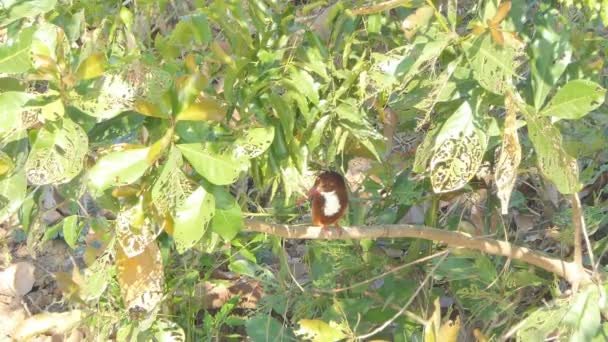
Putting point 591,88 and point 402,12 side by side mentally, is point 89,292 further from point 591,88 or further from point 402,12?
point 591,88

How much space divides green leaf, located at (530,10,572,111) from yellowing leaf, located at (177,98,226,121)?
0.41m

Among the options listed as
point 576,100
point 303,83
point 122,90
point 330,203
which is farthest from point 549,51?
point 122,90

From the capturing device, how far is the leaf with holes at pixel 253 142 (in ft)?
3.73

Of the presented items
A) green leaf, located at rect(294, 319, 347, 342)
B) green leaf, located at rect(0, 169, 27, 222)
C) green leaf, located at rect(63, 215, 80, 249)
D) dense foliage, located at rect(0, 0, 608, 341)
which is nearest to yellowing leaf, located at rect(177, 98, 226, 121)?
dense foliage, located at rect(0, 0, 608, 341)

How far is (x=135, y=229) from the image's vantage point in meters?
1.17

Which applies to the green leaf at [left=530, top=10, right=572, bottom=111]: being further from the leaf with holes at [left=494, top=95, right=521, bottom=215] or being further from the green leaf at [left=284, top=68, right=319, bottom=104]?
the green leaf at [left=284, top=68, right=319, bottom=104]

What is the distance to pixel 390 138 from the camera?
1564 mm

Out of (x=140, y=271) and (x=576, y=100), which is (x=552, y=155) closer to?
(x=576, y=100)

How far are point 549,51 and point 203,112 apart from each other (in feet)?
1.54

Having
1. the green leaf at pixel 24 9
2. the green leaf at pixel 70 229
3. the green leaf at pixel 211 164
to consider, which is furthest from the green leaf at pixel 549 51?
the green leaf at pixel 70 229

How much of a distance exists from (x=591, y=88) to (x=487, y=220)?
0.67 metres

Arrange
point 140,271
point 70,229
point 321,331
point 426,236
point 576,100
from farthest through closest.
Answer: point 70,229 < point 321,331 < point 426,236 < point 140,271 < point 576,100

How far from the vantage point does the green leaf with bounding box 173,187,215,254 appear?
1128mm

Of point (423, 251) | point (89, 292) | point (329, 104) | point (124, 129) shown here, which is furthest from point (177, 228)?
point (423, 251)
